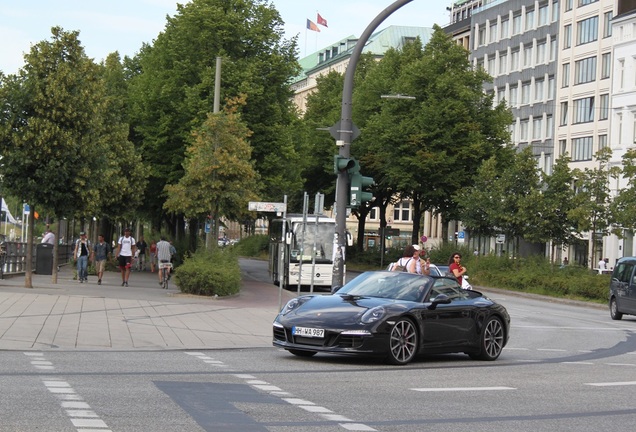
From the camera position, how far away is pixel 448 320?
17.7 metres

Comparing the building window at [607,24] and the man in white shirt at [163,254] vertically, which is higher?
the building window at [607,24]

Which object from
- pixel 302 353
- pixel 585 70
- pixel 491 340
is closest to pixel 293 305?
pixel 302 353

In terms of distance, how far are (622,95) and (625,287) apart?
43374 mm

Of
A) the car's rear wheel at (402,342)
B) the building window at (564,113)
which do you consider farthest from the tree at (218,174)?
the building window at (564,113)

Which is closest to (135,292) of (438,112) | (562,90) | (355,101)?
(438,112)

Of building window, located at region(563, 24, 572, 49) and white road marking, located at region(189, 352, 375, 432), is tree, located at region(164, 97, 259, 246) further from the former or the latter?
building window, located at region(563, 24, 572, 49)

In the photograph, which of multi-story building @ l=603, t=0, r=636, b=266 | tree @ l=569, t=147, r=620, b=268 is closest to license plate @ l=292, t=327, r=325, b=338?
tree @ l=569, t=147, r=620, b=268

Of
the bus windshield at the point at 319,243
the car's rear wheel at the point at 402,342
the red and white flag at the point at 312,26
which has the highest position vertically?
the red and white flag at the point at 312,26

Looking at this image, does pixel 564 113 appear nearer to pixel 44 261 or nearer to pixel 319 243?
pixel 319 243

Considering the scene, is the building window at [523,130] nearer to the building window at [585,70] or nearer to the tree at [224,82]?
the building window at [585,70]

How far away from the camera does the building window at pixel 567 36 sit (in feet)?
305

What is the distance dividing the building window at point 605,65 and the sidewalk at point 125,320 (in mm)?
56224

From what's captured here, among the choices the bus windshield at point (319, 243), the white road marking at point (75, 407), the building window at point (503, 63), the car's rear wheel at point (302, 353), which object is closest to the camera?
the white road marking at point (75, 407)

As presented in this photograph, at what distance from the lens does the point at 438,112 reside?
236ft
